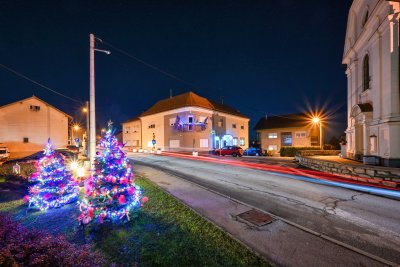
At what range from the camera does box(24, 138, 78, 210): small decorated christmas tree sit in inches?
259

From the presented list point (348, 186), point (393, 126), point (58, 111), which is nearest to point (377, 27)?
point (393, 126)

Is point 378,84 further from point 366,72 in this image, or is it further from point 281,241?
point 281,241

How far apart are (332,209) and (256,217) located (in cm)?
285

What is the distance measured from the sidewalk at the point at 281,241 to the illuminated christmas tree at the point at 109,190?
7.38 ft

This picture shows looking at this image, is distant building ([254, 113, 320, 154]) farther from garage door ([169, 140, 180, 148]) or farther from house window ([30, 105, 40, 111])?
house window ([30, 105, 40, 111])

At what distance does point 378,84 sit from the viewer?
10961mm

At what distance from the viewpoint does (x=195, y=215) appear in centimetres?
561

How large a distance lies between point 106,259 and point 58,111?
3925 cm

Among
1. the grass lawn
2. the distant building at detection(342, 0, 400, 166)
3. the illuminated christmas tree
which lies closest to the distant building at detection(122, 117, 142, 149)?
the grass lawn

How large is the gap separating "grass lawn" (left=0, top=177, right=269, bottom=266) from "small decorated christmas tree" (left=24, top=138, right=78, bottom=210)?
0.45 metres

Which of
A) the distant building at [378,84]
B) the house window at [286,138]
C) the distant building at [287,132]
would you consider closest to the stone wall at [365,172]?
the distant building at [378,84]

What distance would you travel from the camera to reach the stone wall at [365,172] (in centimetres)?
856

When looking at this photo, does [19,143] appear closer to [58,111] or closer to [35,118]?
[35,118]

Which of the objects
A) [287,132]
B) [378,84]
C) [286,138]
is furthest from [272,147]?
[378,84]
